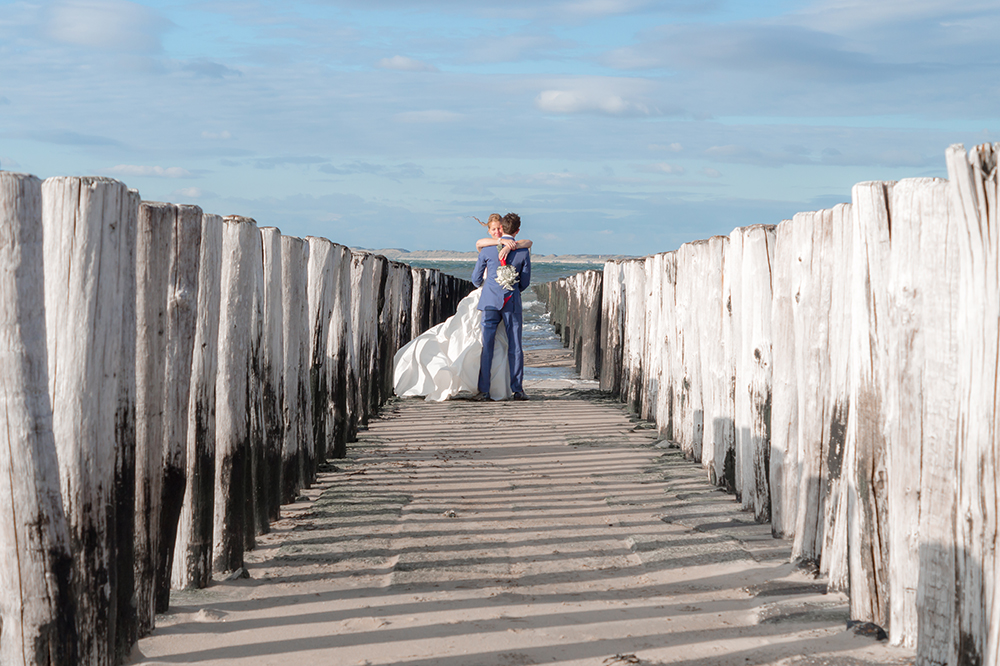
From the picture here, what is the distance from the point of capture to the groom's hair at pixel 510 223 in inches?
403

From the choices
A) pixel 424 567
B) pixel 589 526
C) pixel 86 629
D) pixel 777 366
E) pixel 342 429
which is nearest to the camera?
pixel 86 629

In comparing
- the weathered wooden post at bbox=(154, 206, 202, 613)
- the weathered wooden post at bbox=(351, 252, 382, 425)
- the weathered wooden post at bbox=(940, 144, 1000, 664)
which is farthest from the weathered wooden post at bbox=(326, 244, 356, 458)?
the weathered wooden post at bbox=(940, 144, 1000, 664)

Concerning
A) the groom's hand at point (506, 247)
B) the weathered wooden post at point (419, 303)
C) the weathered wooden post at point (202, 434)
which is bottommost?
the weathered wooden post at point (202, 434)

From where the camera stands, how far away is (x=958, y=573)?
2.59m

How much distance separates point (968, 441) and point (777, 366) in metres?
1.84

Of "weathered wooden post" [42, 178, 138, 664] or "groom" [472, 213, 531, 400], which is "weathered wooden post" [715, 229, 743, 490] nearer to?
"weathered wooden post" [42, 178, 138, 664]

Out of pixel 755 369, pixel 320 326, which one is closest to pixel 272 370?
pixel 320 326

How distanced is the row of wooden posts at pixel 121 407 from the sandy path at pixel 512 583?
30 centimetres

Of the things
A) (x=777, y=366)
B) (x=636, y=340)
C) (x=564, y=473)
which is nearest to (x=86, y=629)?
(x=777, y=366)

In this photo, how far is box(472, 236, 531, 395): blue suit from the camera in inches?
395

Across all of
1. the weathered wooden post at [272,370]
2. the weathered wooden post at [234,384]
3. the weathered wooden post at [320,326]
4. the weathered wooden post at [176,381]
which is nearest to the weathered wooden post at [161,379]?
the weathered wooden post at [176,381]

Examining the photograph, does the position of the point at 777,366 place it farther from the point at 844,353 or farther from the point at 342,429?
the point at 342,429

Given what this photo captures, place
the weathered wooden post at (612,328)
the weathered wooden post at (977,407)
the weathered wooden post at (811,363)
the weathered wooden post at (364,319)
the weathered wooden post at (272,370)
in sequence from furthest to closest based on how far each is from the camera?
the weathered wooden post at (612,328), the weathered wooden post at (364,319), the weathered wooden post at (272,370), the weathered wooden post at (811,363), the weathered wooden post at (977,407)

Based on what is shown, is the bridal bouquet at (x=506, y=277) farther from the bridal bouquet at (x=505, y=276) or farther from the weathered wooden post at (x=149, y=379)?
the weathered wooden post at (x=149, y=379)
